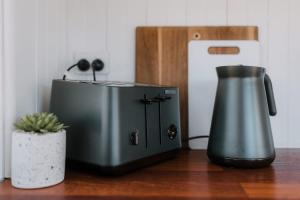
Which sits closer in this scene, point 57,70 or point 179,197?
point 179,197

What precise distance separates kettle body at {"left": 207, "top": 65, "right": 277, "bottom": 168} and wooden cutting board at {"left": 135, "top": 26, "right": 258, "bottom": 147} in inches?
8.2

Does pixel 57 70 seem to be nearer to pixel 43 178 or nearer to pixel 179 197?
pixel 43 178

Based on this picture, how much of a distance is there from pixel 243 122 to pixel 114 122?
A: 11.8 inches

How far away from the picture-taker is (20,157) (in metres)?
0.55

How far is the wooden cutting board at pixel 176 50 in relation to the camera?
895 mm

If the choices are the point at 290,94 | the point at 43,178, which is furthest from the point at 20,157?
the point at 290,94

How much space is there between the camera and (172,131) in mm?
748

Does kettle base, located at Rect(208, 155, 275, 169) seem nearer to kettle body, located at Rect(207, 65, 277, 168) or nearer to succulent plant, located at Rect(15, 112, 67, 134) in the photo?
kettle body, located at Rect(207, 65, 277, 168)

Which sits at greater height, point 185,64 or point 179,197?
point 185,64

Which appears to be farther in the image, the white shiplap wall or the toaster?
the white shiplap wall

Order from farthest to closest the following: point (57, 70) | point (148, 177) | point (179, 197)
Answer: point (57, 70) → point (148, 177) → point (179, 197)

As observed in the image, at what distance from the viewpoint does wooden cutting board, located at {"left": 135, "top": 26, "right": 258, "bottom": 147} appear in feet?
2.94

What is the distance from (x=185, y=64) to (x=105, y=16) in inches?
11.8

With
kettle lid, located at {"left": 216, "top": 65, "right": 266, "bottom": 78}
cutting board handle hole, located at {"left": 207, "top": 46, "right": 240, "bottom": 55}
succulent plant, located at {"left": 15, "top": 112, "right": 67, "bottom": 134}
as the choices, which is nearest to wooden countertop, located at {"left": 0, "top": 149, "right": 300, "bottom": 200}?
succulent plant, located at {"left": 15, "top": 112, "right": 67, "bottom": 134}
